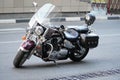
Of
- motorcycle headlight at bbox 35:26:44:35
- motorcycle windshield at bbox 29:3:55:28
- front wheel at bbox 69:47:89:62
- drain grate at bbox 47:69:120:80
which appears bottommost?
drain grate at bbox 47:69:120:80

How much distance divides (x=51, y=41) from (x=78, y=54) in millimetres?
800

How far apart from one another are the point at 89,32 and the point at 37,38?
1307 mm

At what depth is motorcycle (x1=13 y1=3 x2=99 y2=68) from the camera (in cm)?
737

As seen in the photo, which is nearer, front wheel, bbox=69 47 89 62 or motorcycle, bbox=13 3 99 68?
motorcycle, bbox=13 3 99 68

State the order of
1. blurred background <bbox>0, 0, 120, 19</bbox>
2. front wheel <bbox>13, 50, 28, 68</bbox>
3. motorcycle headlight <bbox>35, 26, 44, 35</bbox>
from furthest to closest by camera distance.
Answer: blurred background <bbox>0, 0, 120, 19</bbox>
motorcycle headlight <bbox>35, 26, 44, 35</bbox>
front wheel <bbox>13, 50, 28, 68</bbox>

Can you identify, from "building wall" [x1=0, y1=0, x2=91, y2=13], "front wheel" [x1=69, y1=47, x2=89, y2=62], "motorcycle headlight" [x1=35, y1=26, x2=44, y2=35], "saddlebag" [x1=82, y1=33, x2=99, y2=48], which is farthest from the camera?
"building wall" [x1=0, y1=0, x2=91, y2=13]

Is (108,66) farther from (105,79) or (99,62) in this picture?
(105,79)

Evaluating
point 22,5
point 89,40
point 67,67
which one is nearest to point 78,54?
point 89,40

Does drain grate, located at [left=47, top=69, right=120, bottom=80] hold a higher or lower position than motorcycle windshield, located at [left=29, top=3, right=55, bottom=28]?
lower

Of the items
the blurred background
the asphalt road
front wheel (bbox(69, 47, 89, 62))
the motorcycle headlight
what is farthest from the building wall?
the motorcycle headlight

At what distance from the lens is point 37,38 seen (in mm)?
7457

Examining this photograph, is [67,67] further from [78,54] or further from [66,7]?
[66,7]

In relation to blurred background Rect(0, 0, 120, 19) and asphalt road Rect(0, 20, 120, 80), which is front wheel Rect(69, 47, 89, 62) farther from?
A: blurred background Rect(0, 0, 120, 19)

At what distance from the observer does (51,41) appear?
765 cm
